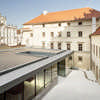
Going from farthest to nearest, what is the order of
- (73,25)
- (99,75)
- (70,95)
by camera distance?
1. (73,25)
2. (99,75)
3. (70,95)

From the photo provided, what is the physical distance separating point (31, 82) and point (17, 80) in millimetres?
2762

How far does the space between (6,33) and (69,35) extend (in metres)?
24.0

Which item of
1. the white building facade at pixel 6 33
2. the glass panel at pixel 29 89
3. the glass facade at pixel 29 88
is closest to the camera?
the glass facade at pixel 29 88

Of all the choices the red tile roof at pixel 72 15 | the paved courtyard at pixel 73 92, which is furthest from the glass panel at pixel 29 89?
the red tile roof at pixel 72 15

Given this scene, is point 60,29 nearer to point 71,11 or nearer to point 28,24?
point 71,11

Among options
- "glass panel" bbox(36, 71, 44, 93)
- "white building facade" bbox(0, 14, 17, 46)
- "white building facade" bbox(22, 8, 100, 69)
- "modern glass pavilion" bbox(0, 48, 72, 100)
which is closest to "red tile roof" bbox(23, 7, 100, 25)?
"white building facade" bbox(22, 8, 100, 69)

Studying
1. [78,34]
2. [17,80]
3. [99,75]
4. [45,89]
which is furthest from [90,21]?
[17,80]

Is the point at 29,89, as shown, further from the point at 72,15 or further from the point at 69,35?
the point at 72,15

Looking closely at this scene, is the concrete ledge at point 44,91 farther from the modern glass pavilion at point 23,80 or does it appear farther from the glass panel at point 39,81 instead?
the glass panel at point 39,81

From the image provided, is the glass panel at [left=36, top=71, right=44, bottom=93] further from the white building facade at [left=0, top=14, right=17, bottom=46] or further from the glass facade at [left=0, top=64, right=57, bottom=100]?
the white building facade at [left=0, top=14, right=17, bottom=46]

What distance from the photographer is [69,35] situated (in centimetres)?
2297

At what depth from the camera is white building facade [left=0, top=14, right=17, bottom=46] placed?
1375 inches

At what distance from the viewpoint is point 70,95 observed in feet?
29.7

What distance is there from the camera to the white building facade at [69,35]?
21.3m
